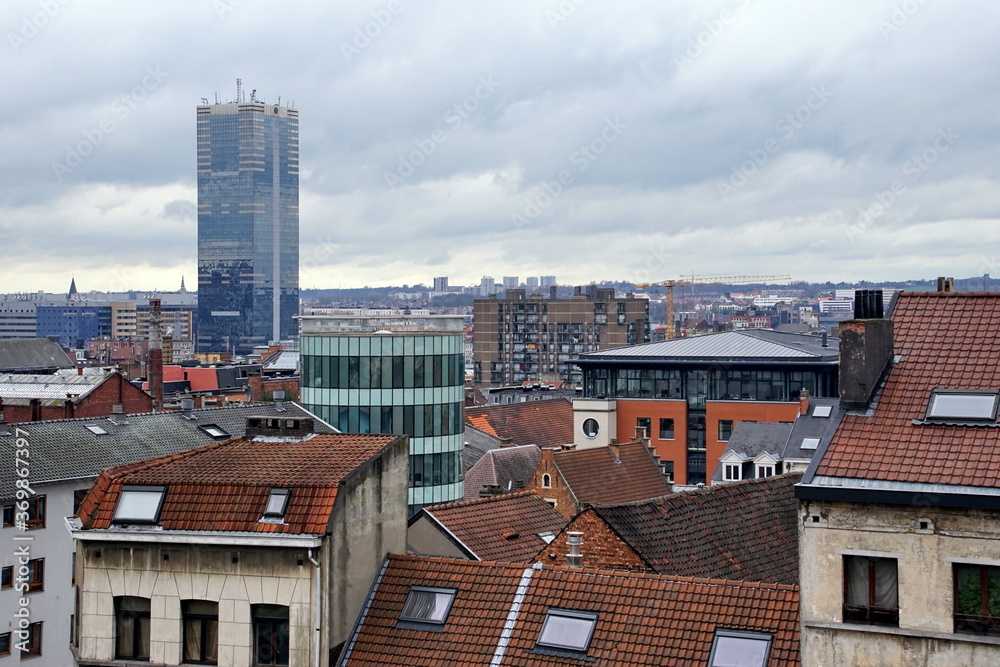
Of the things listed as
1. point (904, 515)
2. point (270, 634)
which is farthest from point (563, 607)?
point (904, 515)

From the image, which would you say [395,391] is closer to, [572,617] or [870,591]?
[572,617]

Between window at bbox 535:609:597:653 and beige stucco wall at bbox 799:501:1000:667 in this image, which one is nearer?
beige stucco wall at bbox 799:501:1000:667

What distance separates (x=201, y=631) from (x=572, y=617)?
25.8 ft

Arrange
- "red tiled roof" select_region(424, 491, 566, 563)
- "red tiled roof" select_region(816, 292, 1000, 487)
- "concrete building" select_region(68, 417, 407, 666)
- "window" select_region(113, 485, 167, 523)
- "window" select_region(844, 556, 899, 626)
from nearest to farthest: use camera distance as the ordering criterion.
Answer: "red tiled roof" select_region(816, 292, 1000, 487) → "window" select_region(844, 556, 899, 626) → "concrete building" select_region(68, 417, 407, 666) → "window" select_region(113, 485, 167, 523) → "red tiled roof" select_region(424, 491, 566, 563)

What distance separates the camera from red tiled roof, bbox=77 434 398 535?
25.4 m

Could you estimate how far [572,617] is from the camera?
24.8 m

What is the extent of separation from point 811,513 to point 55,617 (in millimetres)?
38691

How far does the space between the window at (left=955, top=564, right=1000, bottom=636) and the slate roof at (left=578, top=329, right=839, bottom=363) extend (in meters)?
78.2

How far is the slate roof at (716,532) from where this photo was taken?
33.0 metres

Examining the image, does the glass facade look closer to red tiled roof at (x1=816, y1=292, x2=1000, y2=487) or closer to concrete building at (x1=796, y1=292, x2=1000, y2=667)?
red tiled roof at (x1=816, y1=292, x2=1000, y2=487)

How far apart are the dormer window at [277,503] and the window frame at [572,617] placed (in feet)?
19.0

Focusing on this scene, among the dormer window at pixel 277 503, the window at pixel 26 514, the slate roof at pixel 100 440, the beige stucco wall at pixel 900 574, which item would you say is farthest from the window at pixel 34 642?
the beige stucco wall at pixel 900 574

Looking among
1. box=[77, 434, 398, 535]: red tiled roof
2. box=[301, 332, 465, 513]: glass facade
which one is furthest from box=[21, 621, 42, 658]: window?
box=[77, 434, 398, 535]: red tiled roof

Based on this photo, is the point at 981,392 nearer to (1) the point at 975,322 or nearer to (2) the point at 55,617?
(1) the point at 975,322
